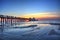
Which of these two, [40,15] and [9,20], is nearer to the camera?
[40,15]

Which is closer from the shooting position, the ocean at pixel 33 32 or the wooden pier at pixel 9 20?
the ocean at pixel 33 32

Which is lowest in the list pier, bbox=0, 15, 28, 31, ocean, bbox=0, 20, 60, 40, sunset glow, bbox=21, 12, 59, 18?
ocean, bbox=0, 20, 60, 40

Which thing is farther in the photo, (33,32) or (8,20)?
(8,20)

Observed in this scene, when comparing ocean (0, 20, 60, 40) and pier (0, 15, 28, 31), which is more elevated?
pier (0, 15, 28, 31)

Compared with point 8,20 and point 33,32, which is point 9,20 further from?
point 33,32

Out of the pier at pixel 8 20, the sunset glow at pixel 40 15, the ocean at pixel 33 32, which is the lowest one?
the ocean at pixel 33 32

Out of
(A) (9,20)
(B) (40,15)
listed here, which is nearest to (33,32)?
(B) (40,15)

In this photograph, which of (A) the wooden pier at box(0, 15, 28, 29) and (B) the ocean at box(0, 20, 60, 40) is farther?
(A) the wooden pier at box(0, 15, 28, 29)

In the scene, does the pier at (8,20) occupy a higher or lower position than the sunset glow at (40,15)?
lower

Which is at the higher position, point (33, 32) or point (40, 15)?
point (40, 15)

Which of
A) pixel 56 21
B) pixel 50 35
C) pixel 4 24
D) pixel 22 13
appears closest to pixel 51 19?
pixel 56 21

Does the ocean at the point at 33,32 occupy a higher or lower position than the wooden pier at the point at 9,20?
lower

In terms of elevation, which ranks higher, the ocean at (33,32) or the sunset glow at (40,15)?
the sunset glow at (40,15)

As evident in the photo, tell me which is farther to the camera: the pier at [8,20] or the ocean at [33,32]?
the pier at [8,20]
